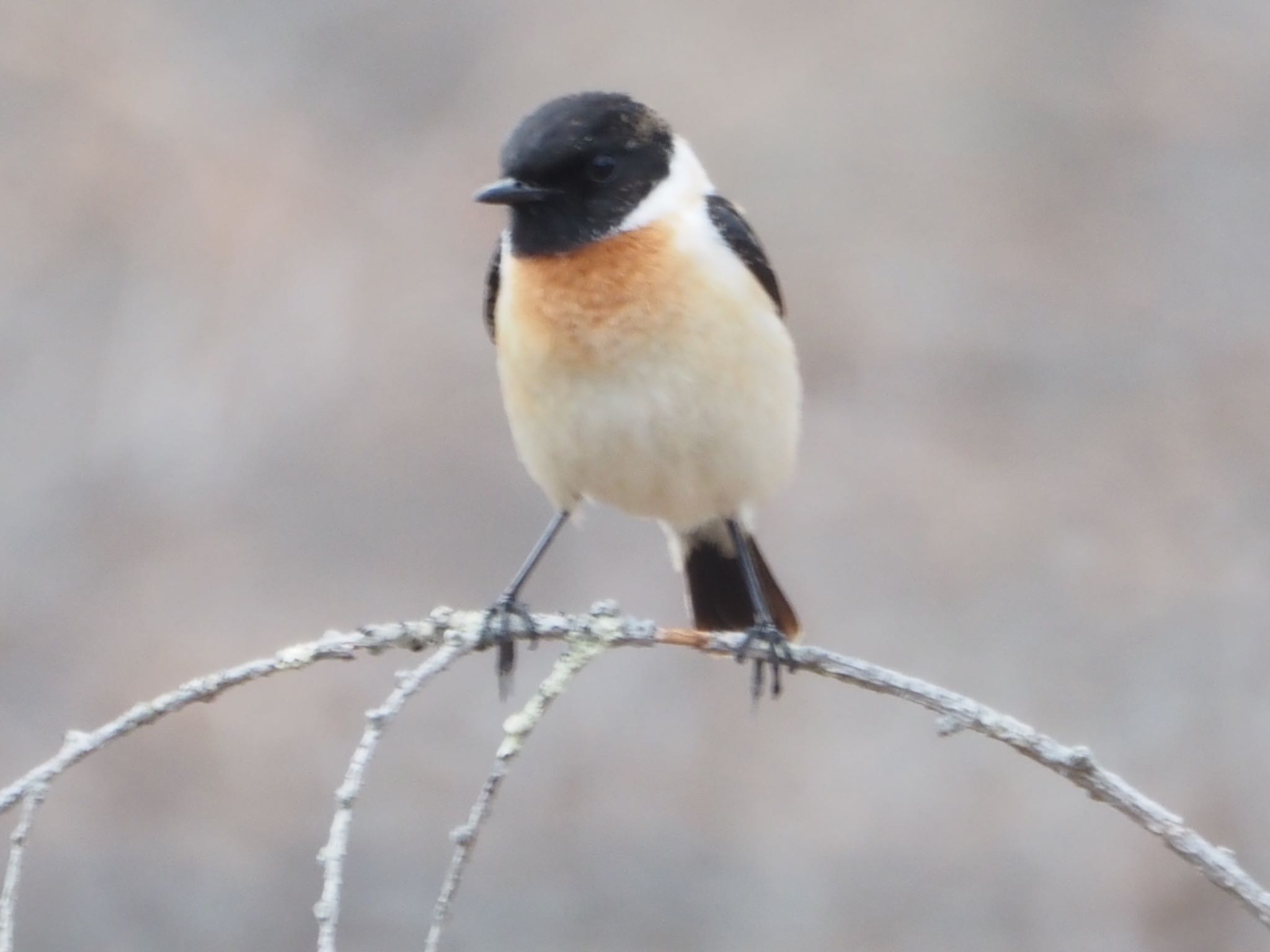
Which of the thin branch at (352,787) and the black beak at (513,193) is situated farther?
the black beak at (513,193)

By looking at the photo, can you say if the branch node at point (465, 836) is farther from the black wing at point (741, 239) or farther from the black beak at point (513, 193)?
the black wing at point (741, 239)

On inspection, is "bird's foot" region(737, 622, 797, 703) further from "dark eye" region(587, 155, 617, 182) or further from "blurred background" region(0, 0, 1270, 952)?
"blurred background" region(0, 0, 1270, 952)

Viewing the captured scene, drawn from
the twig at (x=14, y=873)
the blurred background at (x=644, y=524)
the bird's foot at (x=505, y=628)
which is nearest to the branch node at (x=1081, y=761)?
the bird's foot at (x=505, y=628)

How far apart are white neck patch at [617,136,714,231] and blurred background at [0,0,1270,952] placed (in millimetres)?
3363

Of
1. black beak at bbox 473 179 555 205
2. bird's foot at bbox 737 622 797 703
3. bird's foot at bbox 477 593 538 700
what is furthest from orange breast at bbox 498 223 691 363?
bird's foot at bbox 737 622 797 703

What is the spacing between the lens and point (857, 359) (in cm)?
846

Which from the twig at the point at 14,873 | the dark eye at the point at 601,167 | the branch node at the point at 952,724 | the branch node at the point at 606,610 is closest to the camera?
the twig at the point at 14,873

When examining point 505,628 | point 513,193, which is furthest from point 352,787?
point 513,193

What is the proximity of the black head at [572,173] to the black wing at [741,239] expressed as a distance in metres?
0.18

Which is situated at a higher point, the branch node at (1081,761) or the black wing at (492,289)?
the black wing at (492,289)

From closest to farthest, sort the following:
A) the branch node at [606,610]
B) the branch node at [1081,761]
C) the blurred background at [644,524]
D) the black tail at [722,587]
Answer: the branch node at [1081,761] → the branch node at [606,610] → the black tail at [722,587] → the blurred background at [644,524]

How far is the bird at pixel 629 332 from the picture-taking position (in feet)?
12.0

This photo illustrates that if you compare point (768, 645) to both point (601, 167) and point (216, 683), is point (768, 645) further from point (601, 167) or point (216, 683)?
point (216, 683)

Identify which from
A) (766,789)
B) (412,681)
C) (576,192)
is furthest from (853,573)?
(412,681)
